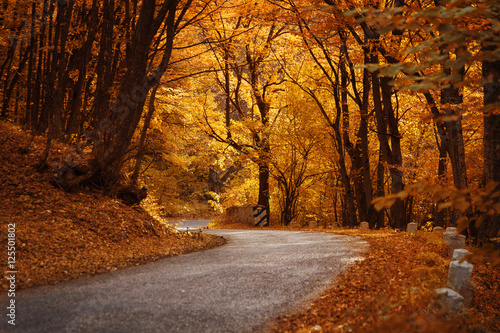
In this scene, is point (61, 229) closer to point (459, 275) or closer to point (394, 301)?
point (394, 301)

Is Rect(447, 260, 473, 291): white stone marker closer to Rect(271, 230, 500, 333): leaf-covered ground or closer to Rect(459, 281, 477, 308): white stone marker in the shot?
Rect(459, 281, 477, 308): white stone marker

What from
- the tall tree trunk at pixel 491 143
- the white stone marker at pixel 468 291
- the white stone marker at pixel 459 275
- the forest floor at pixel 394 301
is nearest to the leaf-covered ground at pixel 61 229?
the forest floor at pixel 394 301

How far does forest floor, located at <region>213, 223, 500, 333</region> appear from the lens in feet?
12.3

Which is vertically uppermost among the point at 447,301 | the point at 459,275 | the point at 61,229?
the point at 61,229

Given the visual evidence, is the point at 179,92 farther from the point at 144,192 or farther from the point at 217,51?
the point at 144,192

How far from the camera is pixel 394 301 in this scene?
4.40 meters

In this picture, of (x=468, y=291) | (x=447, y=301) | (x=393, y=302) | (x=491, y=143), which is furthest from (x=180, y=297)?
(x=491, y=143)

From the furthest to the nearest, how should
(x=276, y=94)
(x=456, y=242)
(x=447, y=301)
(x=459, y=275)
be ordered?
(x=276, y=94), (x=456, y=242), (x=459, y=275), (x=447, y=301)

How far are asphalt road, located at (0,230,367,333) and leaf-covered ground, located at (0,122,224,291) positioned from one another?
639 millimetres

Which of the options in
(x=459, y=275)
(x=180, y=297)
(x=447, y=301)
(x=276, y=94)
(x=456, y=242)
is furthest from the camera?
(x=276, y=94)

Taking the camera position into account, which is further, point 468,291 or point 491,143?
point 491,143

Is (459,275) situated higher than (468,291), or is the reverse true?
(459,275)

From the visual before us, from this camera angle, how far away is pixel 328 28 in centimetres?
1382

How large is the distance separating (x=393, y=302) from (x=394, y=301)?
0.12ft
